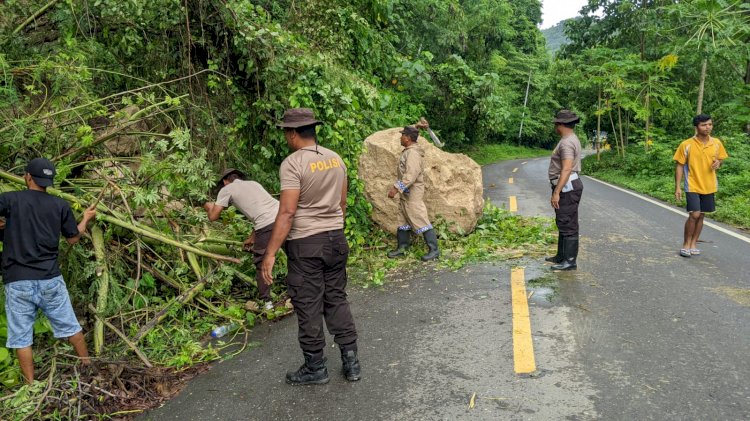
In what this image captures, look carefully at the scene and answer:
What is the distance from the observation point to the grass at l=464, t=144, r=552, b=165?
125ft

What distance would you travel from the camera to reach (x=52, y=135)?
477 centimetres

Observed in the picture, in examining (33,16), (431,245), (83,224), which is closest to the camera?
(83,224)

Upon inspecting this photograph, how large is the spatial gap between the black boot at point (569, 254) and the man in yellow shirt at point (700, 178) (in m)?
1.72

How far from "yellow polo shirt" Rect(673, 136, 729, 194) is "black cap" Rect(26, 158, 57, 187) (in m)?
6.98

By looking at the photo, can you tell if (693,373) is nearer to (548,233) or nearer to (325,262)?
(325,262)

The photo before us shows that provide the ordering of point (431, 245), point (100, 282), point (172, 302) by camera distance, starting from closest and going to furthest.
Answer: point (100, 282) → point (172, 302) → point (431, 245)

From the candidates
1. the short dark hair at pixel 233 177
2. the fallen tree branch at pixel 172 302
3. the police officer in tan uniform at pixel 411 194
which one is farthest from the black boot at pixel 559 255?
the fallen tree branch at pixel 172 302

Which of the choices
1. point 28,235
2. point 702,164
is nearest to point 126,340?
point 28,235

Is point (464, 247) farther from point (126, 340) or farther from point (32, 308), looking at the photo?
point (32, 308)

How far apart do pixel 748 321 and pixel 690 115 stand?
70.0 feet

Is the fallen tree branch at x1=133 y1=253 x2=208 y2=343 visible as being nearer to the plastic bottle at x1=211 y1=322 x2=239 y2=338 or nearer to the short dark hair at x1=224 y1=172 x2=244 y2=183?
the plastic bottle at x1=211 y1=322 x2=239 y2=338

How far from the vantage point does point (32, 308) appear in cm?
376

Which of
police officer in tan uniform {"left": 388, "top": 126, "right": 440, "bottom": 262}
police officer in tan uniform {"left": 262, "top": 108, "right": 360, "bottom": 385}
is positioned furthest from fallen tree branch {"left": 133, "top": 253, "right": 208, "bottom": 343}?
police officer in tan uniform {"left": 388, "top": 126, "right": 440, "bottom": 262}

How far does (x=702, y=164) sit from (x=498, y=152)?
39719 mm
